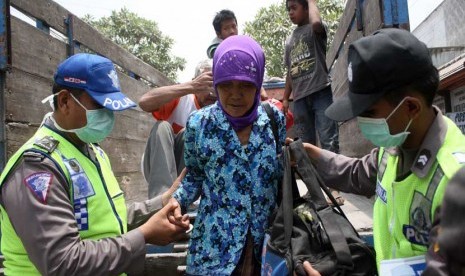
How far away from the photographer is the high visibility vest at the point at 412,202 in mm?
1075

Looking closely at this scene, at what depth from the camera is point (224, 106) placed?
168 centimetres

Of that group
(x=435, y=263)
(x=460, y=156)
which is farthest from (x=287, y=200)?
(x=435, y=263)

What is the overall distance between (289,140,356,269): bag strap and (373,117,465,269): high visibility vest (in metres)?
0.14

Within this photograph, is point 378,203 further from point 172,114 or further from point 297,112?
point 297,112

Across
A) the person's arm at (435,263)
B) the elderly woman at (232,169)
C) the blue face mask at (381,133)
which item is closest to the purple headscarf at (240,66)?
the elderly woman at (232,169)

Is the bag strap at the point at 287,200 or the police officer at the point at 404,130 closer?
the police officer at the point at 404,130

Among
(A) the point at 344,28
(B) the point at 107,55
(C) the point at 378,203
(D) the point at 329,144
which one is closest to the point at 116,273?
(C) the point at 378,203

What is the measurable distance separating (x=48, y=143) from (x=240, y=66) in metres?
0.74

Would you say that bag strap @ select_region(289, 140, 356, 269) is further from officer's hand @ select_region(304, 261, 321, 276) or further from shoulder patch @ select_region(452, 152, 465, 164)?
shoulder patch @ select_region(452, 152, 465, 164)

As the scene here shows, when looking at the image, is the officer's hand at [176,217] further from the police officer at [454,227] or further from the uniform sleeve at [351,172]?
the police officer at [454,227]

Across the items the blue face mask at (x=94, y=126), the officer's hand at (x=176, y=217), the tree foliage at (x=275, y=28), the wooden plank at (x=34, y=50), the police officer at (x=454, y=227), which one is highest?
the tree foliage at (x=275, y=28)

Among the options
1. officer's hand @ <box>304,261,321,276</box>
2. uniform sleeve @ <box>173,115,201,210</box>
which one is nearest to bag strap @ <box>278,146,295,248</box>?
officer's hand @ <box>304,261,321,276</box>

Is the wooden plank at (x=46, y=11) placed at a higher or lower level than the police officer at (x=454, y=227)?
higher

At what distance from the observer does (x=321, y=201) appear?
1472 mm
